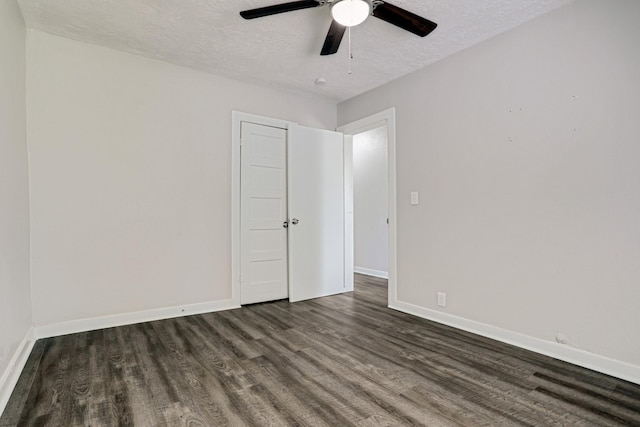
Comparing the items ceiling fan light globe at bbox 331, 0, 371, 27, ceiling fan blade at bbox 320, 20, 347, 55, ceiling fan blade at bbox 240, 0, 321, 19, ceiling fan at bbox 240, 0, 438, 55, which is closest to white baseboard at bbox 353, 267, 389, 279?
ceiling fan blade at bbox 320, 20, 347, 55

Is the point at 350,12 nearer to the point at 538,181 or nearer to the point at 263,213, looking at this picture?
the point at 538,181

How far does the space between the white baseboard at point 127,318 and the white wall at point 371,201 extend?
2752 millimetres

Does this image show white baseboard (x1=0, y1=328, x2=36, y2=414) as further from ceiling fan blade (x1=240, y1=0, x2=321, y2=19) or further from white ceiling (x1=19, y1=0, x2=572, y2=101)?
ceiling fan blade (x1=240, y1=0, x2=321, y2=19)

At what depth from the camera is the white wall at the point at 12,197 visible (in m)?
1.94

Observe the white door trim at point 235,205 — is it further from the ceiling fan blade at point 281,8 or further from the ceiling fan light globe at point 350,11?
the ceiling fan light globe at point 350,11

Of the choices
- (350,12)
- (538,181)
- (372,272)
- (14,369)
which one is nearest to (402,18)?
(350,12)

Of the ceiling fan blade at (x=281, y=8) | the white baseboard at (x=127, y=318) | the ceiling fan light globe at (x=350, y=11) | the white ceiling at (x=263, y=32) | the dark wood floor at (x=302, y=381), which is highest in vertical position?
the white ceiling at (x=263, y=32)

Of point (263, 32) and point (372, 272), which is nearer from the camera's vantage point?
point (263, 32)

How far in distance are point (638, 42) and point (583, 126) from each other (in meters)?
0.55

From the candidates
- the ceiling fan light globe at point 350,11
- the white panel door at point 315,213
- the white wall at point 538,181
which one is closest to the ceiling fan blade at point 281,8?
the ceiling fan light globe at point 350,11

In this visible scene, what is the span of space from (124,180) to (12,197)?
0.95m

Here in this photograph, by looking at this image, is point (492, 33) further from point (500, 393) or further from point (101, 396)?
point (101, 396)

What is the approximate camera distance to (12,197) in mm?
2197

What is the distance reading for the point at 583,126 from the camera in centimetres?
230
